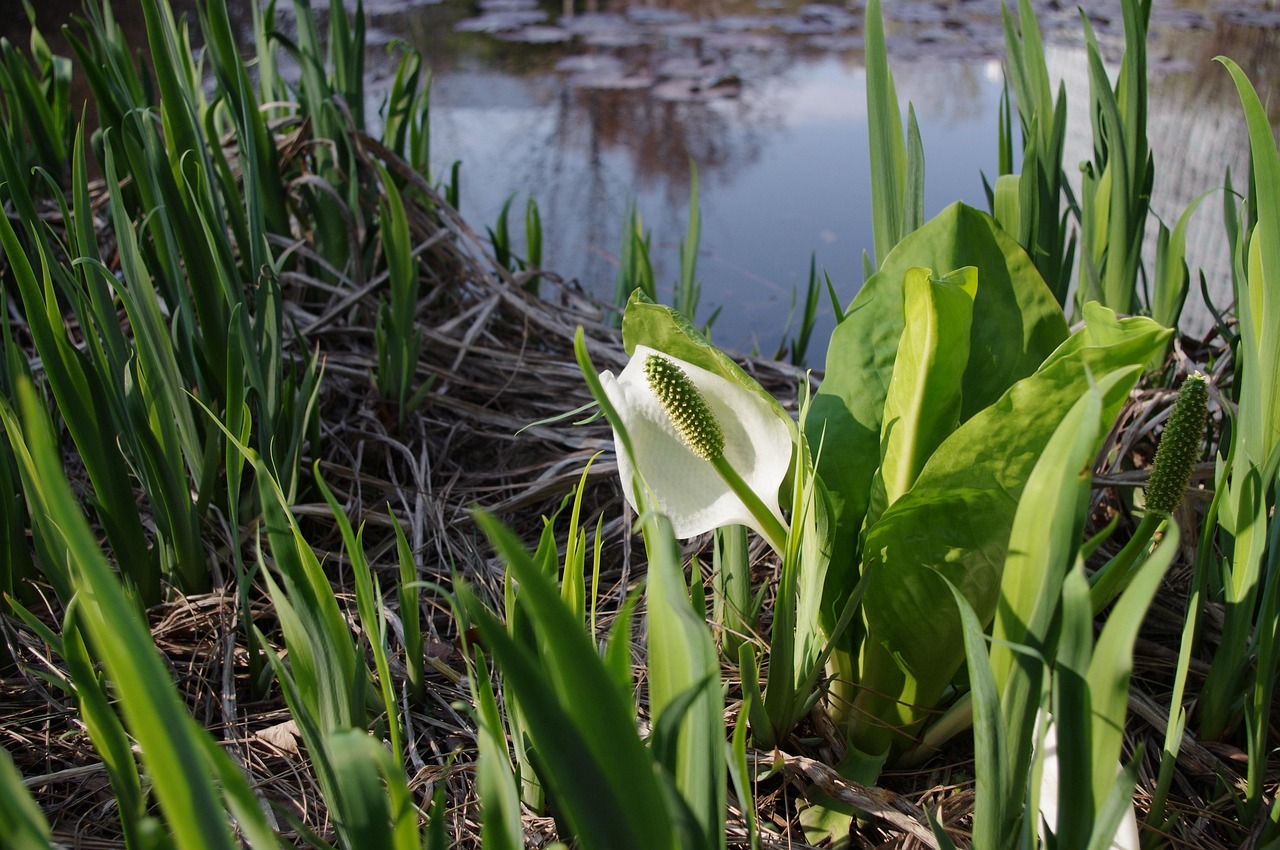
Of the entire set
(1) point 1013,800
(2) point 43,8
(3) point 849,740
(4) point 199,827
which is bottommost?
(3) point 849,740

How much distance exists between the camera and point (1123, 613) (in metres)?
0.36

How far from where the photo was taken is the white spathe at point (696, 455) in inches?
24.0

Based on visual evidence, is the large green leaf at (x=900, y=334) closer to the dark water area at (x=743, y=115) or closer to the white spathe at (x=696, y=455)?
the white spathe at (x=696, y=455)

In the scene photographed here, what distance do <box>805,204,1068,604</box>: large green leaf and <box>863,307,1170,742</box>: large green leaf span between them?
70 mm

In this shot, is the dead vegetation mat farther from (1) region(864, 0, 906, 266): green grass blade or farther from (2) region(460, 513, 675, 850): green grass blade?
(1) region(864, 0, 906, 266): green grass blade

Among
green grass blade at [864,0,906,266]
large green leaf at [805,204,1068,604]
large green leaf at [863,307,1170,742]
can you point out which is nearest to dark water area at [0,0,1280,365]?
green grass blade at [864,0,906,266]

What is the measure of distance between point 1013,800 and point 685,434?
254 millimetres

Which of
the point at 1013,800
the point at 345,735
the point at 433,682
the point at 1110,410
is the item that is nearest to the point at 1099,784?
the point at 1013,800

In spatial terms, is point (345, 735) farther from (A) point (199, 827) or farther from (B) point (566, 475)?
(B) point (566, 475)

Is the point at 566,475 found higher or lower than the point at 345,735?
lower

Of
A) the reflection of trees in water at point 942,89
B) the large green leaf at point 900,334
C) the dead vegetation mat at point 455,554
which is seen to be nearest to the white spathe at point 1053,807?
the dead vegetation mat at point 455,554

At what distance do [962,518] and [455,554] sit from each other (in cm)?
53

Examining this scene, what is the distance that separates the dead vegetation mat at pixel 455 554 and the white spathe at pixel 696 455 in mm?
42

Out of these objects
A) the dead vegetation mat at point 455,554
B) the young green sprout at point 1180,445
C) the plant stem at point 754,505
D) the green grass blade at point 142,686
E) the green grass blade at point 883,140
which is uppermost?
the green grass blade at point 883,140
